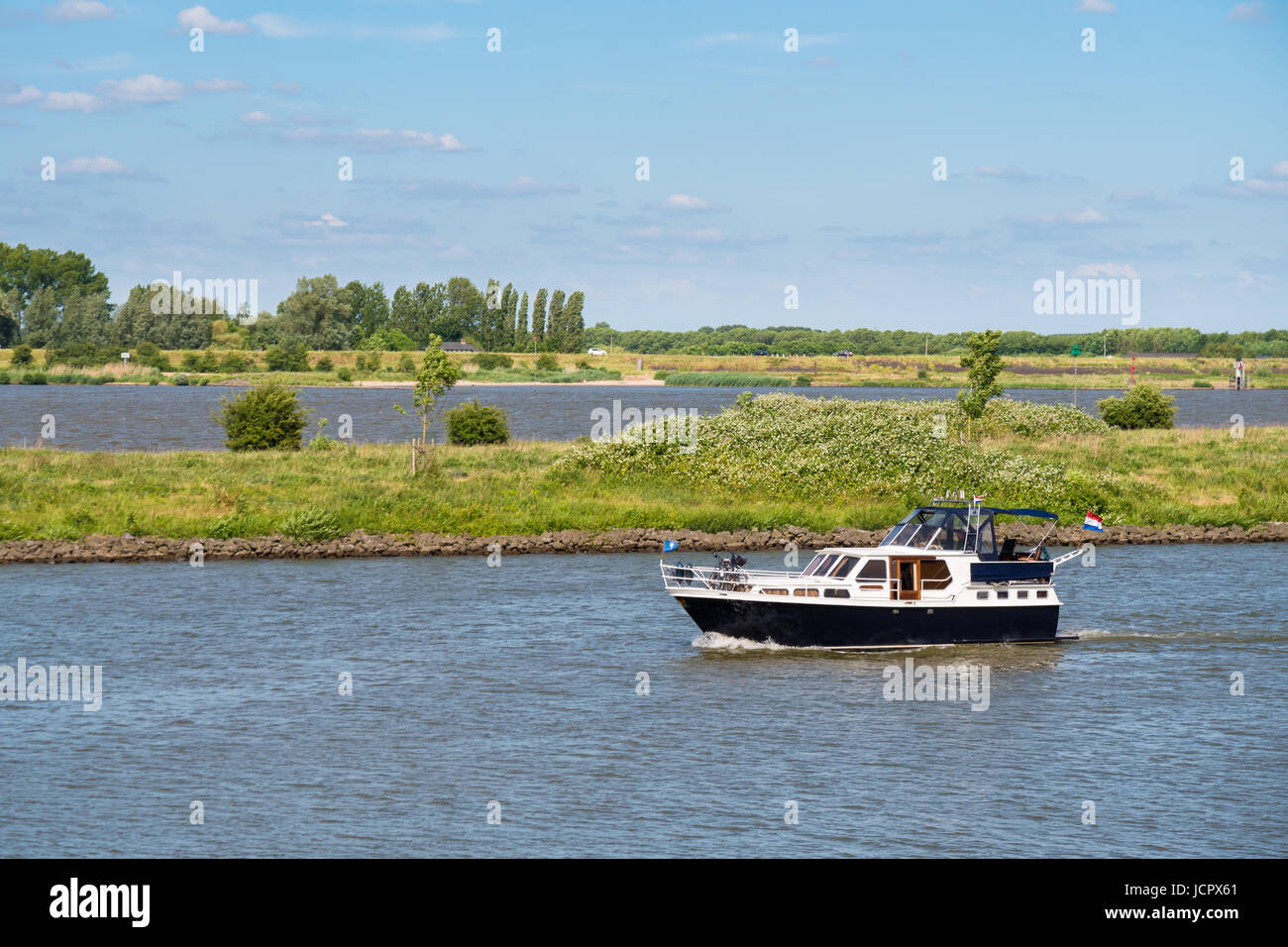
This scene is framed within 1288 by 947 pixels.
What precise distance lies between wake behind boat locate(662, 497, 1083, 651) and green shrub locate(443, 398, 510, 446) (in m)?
42.3

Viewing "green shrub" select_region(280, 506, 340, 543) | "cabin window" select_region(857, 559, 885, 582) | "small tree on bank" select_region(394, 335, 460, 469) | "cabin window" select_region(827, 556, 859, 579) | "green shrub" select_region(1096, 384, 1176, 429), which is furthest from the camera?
"green shrub" select_region(1096, 384, 1176, 429)

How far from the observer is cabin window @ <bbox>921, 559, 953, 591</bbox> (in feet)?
114

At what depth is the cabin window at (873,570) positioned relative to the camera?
3441 cm

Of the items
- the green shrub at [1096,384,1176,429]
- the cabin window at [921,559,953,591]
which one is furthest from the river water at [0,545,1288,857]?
the green shrub at [1096,384,1176,429]

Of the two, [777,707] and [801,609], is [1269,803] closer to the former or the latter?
[777,707]

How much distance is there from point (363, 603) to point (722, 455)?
24.1 m

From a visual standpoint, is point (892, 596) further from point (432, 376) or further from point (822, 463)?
point (432, 376)

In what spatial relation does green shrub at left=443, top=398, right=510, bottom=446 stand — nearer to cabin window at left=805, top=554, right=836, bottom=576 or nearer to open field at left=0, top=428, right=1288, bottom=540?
open field at left=0, top=428, right=1288, bottom=540

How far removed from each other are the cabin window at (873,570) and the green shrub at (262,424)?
4403 centimetres

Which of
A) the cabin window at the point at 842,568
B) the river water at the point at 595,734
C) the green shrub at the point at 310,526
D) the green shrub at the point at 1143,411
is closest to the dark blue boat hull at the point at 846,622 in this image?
the river water at the point at 595,734

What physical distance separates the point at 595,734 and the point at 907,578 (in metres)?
11.2

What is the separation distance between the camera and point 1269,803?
2300 cm

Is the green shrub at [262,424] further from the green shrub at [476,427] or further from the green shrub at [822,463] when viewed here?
the green shrub at [822,463]
